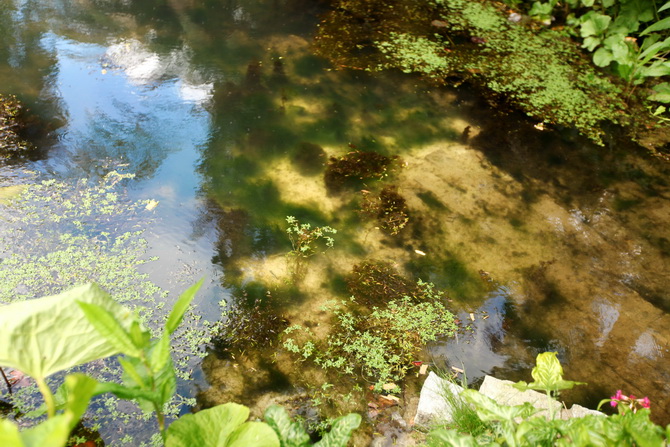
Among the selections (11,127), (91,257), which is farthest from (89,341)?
(11,127)

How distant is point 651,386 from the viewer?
7.52ft

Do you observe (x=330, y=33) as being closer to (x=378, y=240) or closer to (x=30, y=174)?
(x=378, y=240)

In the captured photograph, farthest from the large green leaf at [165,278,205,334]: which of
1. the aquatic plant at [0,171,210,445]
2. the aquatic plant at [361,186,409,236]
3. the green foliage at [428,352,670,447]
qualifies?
the aquatic plant at [361,186,409,236]

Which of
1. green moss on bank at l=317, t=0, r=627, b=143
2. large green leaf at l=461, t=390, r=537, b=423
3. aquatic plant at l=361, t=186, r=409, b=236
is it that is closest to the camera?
large green leaf at l=461, t=390, r=537, b=423

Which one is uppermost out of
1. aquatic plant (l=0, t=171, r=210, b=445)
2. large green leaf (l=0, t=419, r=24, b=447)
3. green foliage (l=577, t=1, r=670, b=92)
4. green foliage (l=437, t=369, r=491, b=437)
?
green foliage (l=577, t=1, r=670, b=92)

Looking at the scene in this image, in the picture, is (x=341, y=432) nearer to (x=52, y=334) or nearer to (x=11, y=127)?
(x=52, y=334)

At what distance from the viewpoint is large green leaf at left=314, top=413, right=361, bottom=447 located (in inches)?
55.2

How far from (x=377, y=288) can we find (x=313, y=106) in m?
1.77

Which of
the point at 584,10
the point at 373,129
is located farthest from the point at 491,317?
the point at 584,10

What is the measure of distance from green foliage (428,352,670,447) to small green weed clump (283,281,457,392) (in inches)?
30.9

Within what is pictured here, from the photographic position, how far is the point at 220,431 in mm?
1348

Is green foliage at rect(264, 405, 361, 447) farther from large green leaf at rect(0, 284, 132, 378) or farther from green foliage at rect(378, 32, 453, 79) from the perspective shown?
green foliage at rect(378, 32, 453, 79)

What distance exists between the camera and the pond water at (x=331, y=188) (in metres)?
2.46

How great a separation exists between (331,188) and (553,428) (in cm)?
205
